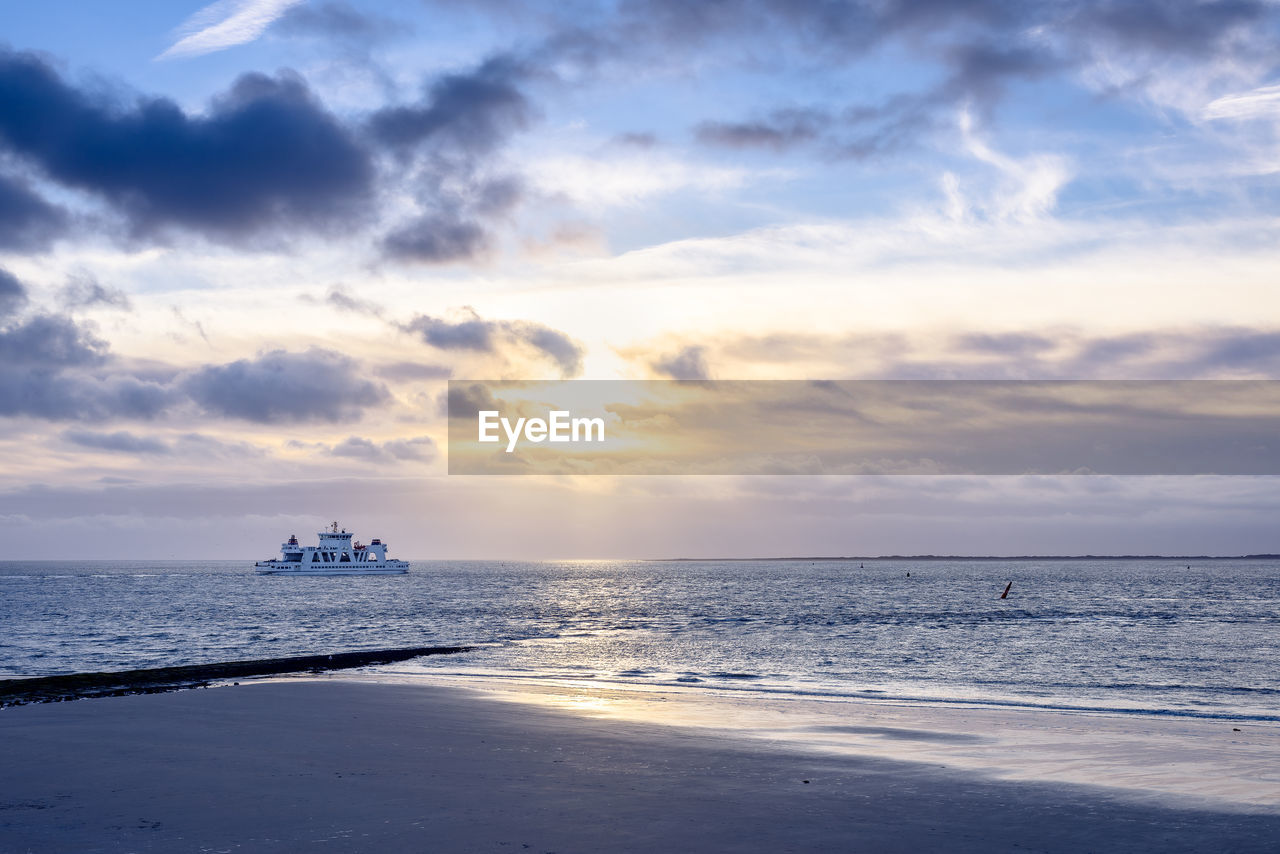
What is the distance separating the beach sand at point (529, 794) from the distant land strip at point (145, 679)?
15.2ft

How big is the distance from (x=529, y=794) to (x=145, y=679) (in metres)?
23.8

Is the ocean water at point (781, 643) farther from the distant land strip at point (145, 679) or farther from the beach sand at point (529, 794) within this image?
the beach sand at point (529, 794)

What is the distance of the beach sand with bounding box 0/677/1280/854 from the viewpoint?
14.1 metres

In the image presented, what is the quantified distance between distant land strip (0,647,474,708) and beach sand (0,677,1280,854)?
4.65 metres

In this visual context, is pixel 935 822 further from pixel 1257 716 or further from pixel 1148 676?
pixel 1148 676

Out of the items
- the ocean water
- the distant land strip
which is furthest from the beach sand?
the ocean water

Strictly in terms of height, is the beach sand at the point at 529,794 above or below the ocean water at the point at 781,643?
above

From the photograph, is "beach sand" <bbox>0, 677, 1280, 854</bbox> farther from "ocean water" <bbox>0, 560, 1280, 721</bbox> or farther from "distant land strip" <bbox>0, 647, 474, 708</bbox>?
"ocean water" <bbox>0, 560, 1280, 721</bbox>

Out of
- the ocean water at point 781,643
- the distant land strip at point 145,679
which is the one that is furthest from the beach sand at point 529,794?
the ocean water at point 781,643

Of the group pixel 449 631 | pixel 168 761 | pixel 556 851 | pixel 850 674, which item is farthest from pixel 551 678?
pixel 449 631

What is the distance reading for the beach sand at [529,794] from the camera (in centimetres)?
1412

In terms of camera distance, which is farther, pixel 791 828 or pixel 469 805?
pixel 469 805

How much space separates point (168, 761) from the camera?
19.5m

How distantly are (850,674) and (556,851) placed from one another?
108ft
